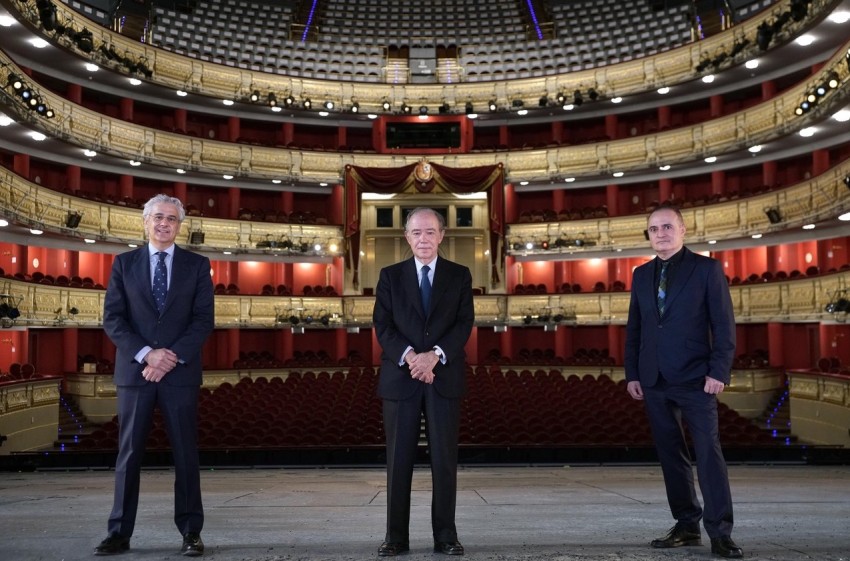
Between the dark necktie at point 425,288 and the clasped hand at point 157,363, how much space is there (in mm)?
1211

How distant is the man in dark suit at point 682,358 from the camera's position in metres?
3.54

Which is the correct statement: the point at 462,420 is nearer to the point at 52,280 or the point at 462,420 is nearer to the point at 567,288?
the point at 52,280

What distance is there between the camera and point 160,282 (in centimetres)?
365

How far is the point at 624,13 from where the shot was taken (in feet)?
94.4

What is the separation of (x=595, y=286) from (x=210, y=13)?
17.9 metres

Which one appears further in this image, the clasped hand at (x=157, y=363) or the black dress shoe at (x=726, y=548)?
the clasped hand at (x=157, y=363)

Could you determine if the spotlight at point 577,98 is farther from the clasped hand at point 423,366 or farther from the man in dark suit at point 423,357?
the clasped hand at point 423,366

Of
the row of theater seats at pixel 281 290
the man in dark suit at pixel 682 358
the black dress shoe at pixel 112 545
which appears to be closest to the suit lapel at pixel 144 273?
the black dress shoe at pixel 112 545

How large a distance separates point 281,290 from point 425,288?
20.7 m

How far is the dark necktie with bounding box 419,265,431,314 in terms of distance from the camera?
3648 mm

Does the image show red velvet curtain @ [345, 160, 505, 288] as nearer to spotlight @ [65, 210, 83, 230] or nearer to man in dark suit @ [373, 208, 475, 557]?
spotlight @ [65, 210, 83, 230]

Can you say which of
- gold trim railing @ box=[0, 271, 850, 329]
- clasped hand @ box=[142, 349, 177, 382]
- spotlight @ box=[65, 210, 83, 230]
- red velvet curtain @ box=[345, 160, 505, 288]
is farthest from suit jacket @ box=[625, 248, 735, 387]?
red velvet curtain @ box=[345, 160, 505, 288]

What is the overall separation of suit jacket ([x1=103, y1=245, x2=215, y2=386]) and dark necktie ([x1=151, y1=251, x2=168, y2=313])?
0.03 metres

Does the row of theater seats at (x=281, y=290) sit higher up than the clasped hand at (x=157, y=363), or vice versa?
the row of theater seats at (x=281, y=290)
